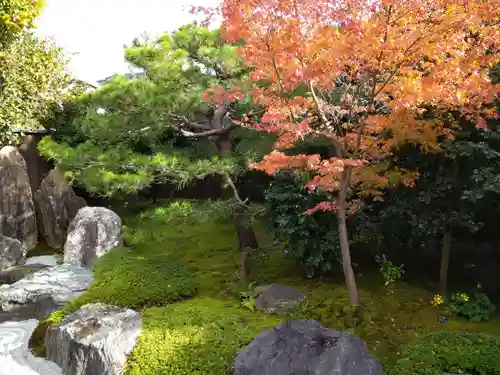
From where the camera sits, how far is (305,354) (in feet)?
19.2

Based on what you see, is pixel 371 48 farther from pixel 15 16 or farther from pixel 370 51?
pixel 15 16

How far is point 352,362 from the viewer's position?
5719 mm

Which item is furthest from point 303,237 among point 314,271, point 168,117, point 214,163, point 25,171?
point 25,171

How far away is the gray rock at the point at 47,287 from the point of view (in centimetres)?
866

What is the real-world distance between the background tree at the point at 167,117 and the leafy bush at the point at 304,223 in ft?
3.12

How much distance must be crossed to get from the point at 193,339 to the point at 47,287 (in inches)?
156

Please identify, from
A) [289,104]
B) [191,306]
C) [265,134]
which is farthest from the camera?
[265,134]

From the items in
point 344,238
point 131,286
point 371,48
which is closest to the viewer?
point 371,48

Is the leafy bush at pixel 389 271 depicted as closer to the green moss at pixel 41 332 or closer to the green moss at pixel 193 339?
the green moss at pixel 193 339

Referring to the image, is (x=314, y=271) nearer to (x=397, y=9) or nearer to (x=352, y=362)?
(x=352, y=362)

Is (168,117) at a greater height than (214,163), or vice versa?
(168,117)

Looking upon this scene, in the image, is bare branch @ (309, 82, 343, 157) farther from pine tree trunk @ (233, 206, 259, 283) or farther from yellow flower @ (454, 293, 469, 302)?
yellow flower @ (454, 293, 469, 302)

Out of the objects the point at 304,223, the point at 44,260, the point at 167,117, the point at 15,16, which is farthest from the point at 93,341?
the point at 15,16

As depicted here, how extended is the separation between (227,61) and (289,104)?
8.81 ft
